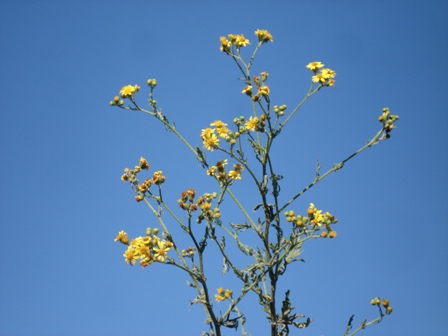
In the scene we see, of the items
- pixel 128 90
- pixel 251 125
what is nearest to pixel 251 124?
pixel 251 125

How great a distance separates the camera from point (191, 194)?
454cm

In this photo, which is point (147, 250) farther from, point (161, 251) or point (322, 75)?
point (322, 75)

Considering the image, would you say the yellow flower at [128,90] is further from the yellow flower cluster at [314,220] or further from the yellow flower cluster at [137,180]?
the yellow flower cluster at [314,220]

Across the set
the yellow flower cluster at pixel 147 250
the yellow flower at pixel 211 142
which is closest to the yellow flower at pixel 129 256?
the yellow flower cluster at pixel 147 250

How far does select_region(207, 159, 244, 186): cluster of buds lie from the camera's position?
473 centimetres

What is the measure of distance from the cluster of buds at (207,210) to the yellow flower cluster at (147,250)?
367 mm

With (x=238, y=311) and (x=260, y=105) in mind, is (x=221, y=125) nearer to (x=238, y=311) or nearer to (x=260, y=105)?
(x=260, y=105)

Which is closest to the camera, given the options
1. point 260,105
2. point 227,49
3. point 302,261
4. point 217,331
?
point 217,331

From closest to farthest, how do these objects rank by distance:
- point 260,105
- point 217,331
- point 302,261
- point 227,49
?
point 217,331 → point 302,261 → point 260,105 → point 227,49

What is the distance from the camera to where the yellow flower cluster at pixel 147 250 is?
426 cm

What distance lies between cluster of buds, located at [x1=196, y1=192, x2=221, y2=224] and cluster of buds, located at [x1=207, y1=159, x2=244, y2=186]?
198 mm

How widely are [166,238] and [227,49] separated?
2.00 m

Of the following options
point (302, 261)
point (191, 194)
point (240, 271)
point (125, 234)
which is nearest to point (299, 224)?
point (302, 261)

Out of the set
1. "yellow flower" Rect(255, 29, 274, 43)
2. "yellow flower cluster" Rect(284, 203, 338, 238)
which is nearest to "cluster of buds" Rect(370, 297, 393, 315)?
"yellow flower cluster" Rect(284, 203, 338, 238)
